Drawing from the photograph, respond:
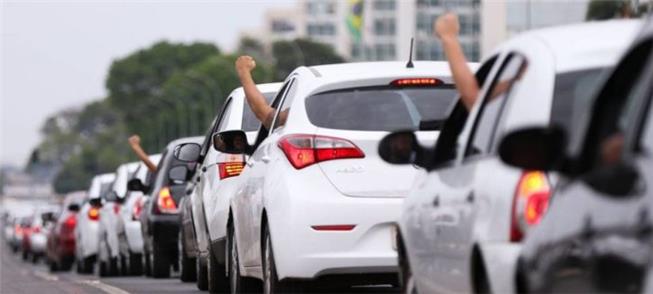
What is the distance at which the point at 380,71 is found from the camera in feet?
40.2

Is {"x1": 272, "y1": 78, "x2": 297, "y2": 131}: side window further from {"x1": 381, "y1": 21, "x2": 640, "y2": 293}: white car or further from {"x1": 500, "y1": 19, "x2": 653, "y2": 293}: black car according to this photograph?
{"x1": 500, "y1": 19, "x2": 653, "y2": 293}: black car

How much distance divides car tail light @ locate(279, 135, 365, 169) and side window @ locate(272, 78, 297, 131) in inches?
19.6

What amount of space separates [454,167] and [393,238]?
3.26m

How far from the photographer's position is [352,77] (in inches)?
480

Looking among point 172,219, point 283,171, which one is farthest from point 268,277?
point 172,219

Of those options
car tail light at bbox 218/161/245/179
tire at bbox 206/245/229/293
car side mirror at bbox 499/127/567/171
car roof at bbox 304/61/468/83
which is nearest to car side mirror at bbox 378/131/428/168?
car side mirror at bbox 499/127/567/171

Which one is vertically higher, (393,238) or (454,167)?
(454,167)

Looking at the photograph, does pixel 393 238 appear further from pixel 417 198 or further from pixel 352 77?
pixel 417 198

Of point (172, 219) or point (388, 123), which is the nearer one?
point (388, 123)

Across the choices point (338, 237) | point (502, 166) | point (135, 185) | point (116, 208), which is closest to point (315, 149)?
point (338, 237)

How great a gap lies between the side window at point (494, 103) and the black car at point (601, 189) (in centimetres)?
116

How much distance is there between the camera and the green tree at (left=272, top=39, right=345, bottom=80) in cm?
17088

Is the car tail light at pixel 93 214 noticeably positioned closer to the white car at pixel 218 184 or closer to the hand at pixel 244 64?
the white car at pixel 218 184

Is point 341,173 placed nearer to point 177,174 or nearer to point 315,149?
point 315,149
